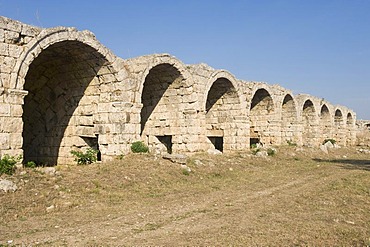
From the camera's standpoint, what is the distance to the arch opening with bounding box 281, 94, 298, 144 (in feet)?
75.7

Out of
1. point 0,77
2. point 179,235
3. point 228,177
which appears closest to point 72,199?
point 179,235

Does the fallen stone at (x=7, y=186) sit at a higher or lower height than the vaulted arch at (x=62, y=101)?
lower

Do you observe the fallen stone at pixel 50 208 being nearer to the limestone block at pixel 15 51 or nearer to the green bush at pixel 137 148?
the limestone block at pixel 15 51

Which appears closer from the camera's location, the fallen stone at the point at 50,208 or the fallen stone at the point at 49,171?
the fallen stone at the point at 50,208

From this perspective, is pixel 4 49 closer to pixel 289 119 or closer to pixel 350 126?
pixel 289 119

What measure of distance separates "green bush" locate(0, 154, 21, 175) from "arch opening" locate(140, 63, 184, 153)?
729 cm

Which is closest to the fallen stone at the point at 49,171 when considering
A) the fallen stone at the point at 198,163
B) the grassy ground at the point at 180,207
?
the grassy ground at the point at 180,207

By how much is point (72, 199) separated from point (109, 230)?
2.23 metres

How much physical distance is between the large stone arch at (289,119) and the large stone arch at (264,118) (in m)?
1.55

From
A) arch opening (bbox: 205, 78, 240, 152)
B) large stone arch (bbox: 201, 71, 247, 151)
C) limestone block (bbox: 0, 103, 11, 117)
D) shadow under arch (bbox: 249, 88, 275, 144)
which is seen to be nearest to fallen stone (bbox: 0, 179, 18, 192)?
limestone block (bbox: 0, 103, 11, 117)

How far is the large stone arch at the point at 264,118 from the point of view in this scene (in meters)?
21.4

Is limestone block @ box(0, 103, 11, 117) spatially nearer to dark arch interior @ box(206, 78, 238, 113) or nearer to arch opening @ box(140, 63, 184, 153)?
arch opening @ box(140, 63, 184, 153)

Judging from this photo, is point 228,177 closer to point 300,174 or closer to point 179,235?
point 300,174

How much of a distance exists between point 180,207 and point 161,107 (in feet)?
29.4
